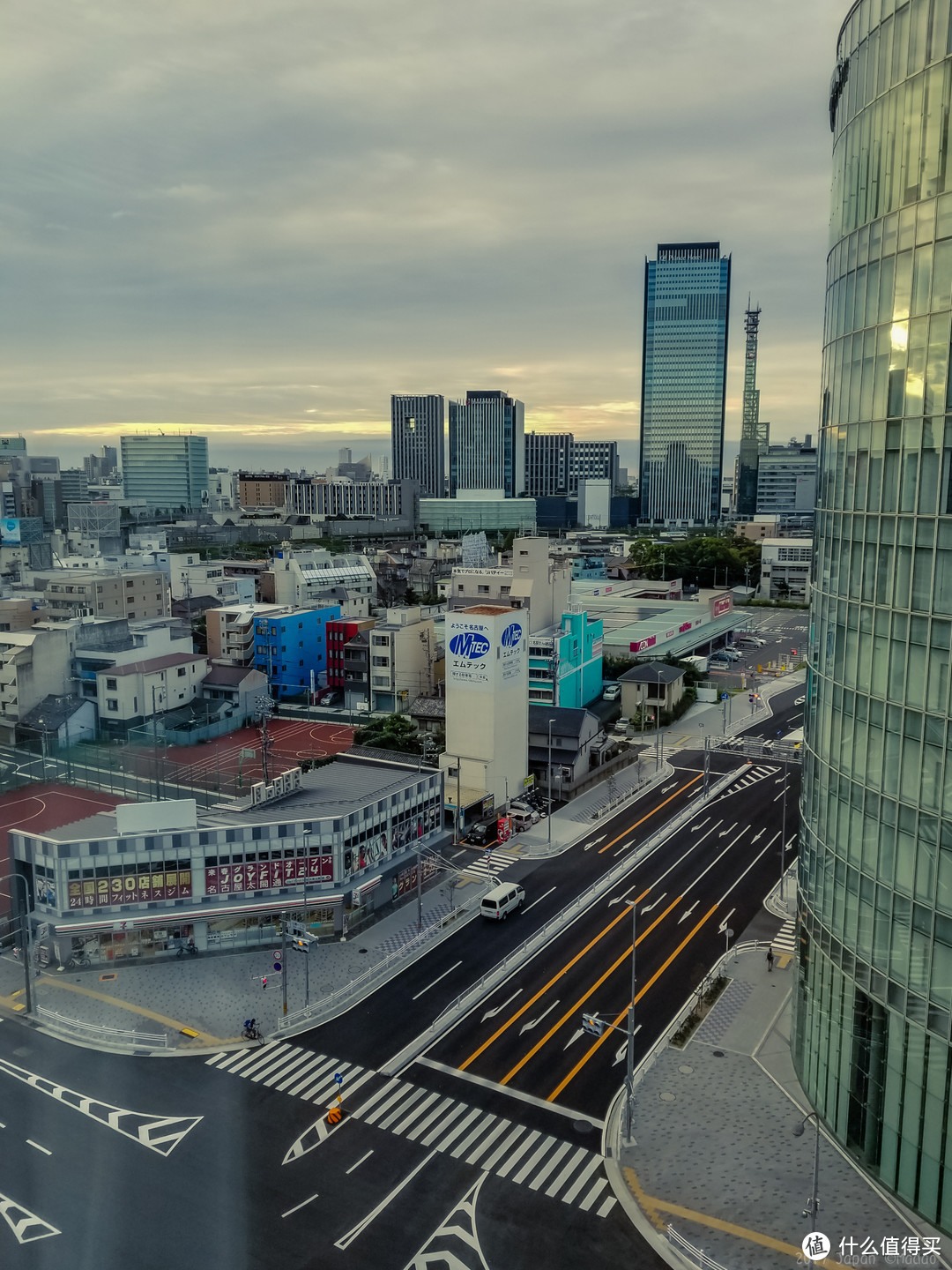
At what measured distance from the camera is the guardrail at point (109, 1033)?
3934cm

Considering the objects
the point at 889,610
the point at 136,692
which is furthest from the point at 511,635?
the point at 136,692

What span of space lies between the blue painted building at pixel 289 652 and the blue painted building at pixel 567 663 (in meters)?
31.6

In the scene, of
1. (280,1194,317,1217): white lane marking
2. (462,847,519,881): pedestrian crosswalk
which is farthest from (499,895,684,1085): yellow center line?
(462,847,519,881): pedestrian crosswalk

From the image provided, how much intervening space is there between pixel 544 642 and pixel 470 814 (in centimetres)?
2363

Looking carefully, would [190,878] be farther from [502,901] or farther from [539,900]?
[539,900]

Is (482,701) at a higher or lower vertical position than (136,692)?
higher

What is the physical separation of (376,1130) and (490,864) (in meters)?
26.7

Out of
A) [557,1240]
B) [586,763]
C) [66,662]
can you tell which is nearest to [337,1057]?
[557,1240]

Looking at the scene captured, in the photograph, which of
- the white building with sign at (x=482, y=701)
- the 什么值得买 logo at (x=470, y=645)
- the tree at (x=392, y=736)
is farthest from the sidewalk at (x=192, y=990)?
the tree at (x=392, y=736)

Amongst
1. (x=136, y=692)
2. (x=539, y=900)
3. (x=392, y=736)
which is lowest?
(x=539, y=900)

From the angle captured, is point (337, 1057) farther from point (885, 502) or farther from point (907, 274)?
point (907, 274)

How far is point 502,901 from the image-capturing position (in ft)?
168

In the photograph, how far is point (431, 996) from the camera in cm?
4331

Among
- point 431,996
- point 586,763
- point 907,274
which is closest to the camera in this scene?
point 907,274
